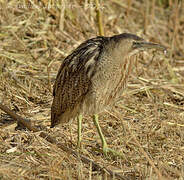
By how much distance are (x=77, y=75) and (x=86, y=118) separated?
0.82m

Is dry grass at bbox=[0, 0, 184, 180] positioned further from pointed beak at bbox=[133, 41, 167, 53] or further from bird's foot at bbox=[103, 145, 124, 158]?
pointed beak at bbox=[133, 41, 167, 53]

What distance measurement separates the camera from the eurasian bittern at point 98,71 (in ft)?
9.53

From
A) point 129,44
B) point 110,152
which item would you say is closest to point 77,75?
point 129,44

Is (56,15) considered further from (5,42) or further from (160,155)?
(160,155)

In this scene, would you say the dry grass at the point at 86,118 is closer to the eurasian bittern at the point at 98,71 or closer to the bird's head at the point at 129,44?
the eurasian bittern at the point at 98,71

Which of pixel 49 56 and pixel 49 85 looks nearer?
pixel 49 85

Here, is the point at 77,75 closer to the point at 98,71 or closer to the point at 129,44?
the point at 98,71

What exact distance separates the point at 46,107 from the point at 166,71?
1.54 m

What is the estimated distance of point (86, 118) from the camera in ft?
12.4

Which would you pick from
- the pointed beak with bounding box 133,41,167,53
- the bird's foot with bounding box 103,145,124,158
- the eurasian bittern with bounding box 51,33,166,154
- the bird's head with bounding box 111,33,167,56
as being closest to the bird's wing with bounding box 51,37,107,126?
the eurasian bittern with bounding box 51,33,166,154

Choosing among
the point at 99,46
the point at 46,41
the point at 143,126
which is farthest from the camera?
the point at 46,41

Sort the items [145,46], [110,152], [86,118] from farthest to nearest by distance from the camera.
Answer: [86,118]
[110,152]
[145,46]

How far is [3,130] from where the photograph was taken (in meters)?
3.30

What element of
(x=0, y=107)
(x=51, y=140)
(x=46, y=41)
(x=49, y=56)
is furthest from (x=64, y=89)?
(x=46, y=41)
